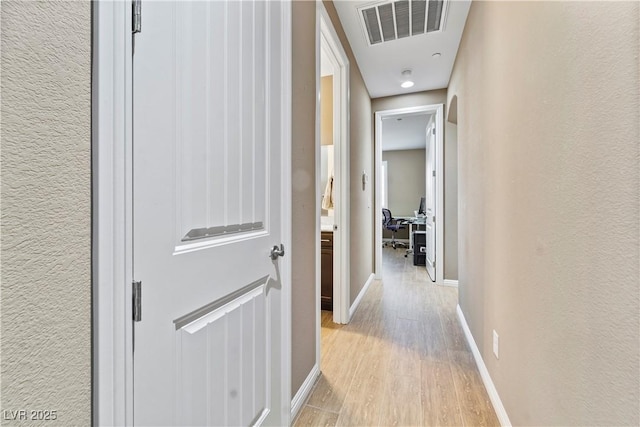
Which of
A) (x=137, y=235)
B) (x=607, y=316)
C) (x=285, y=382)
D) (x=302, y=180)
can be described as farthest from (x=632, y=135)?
(x=285, y=382)

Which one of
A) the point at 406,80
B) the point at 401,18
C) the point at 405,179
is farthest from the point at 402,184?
the point at 401,18

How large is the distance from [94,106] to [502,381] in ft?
6.19

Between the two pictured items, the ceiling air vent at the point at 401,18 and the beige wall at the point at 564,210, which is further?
the ceiling air vent at the point at 401,18

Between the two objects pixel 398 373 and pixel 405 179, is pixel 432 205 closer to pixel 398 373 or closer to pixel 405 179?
pixel 398 373

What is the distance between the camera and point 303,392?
5.07ft

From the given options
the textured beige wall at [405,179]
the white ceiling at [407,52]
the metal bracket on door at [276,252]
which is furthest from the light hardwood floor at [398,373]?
the textured beige wall at [405,179]

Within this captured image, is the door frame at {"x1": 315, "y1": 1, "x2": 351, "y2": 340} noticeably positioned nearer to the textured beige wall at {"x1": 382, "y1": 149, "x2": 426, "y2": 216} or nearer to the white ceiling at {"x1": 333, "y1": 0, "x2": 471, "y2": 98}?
the white ceiling at {"x1": 333, "y1": 0, "x2": 471, "y2": 98}

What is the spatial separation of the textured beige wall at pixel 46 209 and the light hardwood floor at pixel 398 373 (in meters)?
1.24

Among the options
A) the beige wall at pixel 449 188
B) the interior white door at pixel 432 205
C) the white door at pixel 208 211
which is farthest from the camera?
the interior white door at pixel 432 205

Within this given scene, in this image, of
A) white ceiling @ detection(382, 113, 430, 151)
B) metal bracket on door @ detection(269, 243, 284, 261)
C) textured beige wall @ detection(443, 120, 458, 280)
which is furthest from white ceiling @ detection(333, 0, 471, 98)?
metal bracket on door @ detection(269, 243, 284, 261)

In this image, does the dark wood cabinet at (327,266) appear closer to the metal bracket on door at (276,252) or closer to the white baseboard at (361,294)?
the white baseboard at (361,294)

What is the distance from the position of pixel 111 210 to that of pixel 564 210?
1.18 metres

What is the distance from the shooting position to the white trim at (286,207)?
1.29 meters

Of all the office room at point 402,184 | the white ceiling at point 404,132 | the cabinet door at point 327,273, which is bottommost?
the cabinet door at point 327,273
